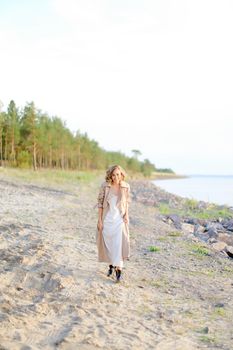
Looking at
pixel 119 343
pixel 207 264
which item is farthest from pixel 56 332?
pixel 207 264

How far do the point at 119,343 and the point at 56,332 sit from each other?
2.70ft

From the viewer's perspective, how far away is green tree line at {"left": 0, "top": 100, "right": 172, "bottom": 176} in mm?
54688

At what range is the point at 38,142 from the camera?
56625mm

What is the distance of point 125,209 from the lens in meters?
8.05

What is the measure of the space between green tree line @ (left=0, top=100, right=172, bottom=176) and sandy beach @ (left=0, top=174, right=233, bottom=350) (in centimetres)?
4309

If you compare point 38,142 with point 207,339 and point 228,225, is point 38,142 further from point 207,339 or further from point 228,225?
point 207,339

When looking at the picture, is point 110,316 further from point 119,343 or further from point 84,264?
point 84,264

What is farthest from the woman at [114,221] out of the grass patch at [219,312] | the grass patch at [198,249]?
the grass patch at [198,249]

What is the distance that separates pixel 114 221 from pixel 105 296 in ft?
4.26

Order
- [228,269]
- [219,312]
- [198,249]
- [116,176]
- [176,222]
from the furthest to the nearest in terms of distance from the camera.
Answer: [176,222]
[198,249]
[228,269]
[116,176]
[219,312]

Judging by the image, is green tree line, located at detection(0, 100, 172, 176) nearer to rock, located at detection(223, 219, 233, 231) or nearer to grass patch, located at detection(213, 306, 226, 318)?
rock, located at detection(223, 219, 233, 231)

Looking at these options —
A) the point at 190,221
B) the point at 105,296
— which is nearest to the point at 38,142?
the point at 190,221

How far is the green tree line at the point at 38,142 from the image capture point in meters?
54.7

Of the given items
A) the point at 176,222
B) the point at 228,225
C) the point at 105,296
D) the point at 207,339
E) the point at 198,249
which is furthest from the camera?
the point at 228,225
